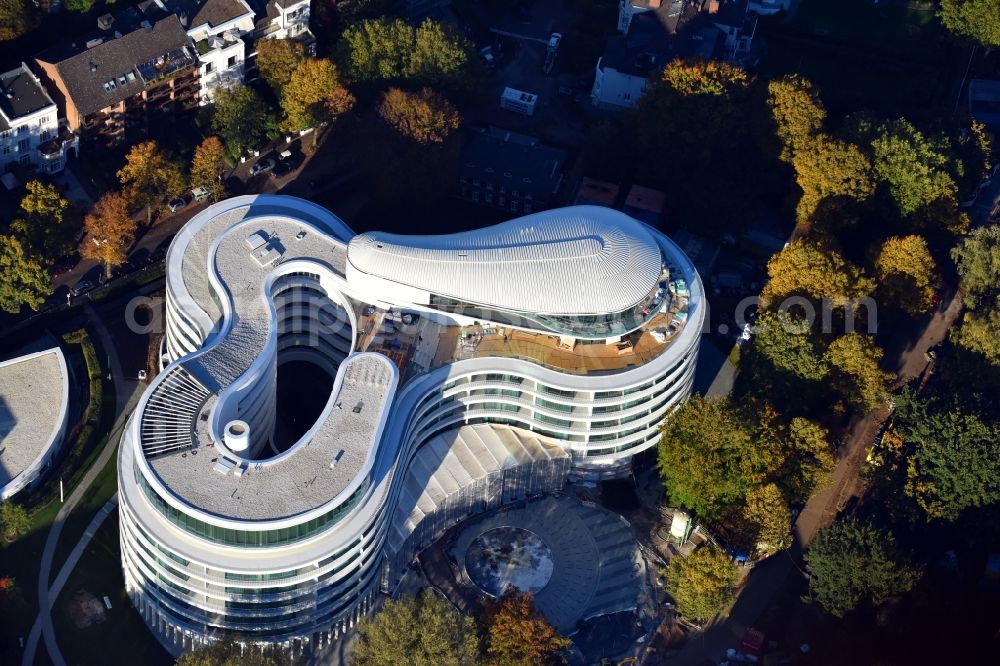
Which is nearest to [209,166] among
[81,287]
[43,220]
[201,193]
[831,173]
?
[201,193]

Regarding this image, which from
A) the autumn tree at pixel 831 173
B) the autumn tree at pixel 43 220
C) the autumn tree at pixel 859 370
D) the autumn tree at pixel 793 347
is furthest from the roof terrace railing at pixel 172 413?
the autumn tree at pixel 831 173

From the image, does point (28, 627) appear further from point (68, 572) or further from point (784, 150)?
point (784, 150)

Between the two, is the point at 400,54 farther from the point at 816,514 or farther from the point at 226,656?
the point at 226,656

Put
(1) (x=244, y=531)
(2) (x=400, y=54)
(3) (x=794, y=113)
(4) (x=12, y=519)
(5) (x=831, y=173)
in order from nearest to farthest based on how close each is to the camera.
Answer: (1) (x=244, y=531) → (4) (x=12, y=519) → (5) (x=831, y=173) → (3) (x=794, y=113) → (2) (x=400, y=54)

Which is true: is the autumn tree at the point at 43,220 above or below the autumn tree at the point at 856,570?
above

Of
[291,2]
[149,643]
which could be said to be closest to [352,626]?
[149,643]

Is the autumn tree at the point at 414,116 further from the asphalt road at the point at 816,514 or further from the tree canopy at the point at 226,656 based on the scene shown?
the tree canopy at the point at 226,656
